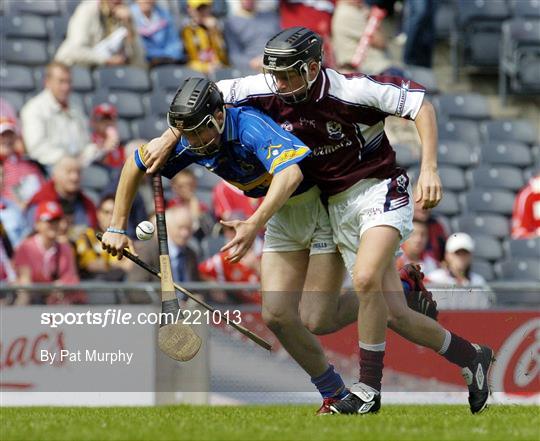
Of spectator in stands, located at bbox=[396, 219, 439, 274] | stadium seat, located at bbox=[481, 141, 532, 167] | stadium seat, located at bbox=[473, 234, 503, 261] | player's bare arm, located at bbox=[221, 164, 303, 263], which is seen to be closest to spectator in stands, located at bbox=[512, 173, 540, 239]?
stadium seat, located at bbox=[473, 234, 503, 261]

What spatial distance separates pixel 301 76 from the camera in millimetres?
6977

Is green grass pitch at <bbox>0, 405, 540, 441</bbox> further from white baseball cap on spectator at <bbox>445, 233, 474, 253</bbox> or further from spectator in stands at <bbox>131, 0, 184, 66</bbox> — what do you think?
spectator in stands at <bbox>131, 0, 184, 66</bbox>

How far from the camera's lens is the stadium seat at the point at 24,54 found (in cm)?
1377

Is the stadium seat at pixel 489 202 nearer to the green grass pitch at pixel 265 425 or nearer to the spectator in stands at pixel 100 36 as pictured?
the spectator in stands at pixel 100 36

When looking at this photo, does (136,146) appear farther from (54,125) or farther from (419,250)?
(419,250)

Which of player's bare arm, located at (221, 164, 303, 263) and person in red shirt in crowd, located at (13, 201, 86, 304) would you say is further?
person in red shirt in crowd, located at (13, 201, 86, 304)

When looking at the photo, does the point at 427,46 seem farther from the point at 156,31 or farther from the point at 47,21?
the point at 47,21

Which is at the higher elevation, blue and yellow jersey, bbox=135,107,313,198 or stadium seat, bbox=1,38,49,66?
blue and yellow jersey, bbox=135,107,313,198

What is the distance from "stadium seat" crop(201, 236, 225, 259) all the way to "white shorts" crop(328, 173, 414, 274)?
4133mm

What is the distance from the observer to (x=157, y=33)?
1402 centimetres

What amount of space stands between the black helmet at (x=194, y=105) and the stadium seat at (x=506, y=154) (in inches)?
327

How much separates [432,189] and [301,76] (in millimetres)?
925

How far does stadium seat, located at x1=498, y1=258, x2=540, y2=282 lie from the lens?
42.7 ft

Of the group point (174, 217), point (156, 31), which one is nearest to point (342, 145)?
point (174, 217)
